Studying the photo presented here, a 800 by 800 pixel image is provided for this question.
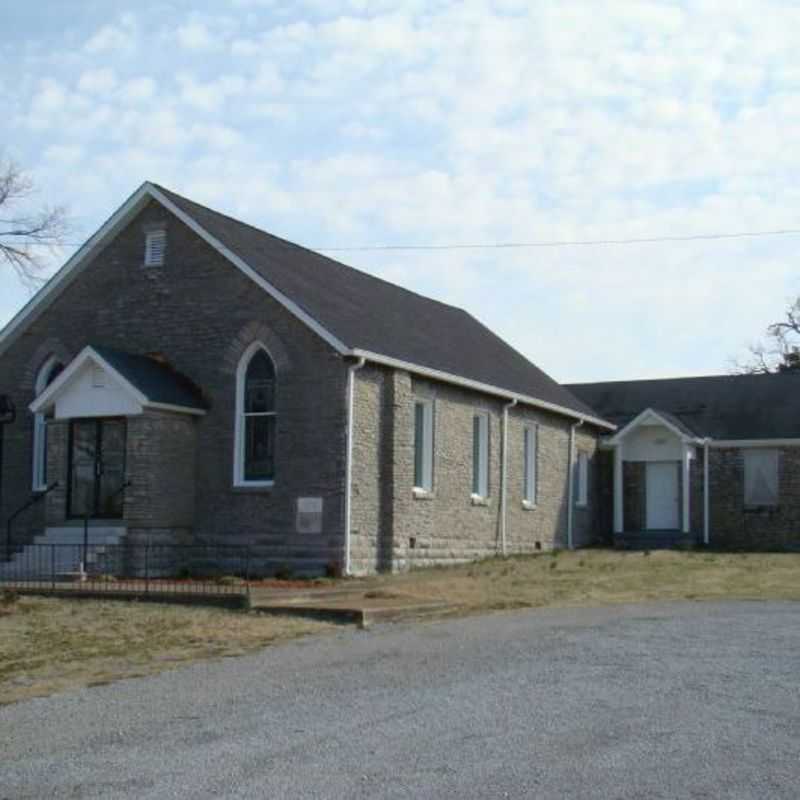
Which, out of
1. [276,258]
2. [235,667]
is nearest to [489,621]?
[235,667]

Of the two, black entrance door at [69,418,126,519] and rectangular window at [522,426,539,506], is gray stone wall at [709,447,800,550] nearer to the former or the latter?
rectangular window at [522,426,539,506]

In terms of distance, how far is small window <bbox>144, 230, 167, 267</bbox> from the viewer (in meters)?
26.9

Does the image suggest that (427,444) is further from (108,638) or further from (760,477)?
(108,638)

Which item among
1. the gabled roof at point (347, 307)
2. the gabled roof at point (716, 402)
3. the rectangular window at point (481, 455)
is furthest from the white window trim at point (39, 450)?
the gabled roof at point (716, 402)

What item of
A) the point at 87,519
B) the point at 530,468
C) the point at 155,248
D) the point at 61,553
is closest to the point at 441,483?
the point at 530,468

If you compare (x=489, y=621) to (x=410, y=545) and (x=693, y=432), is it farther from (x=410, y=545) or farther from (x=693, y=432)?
(x=693, y=432)

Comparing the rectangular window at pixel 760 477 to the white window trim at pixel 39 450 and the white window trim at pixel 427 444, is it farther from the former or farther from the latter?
the white window trim at pixel 39 450

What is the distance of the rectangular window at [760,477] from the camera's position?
3528 centimetres

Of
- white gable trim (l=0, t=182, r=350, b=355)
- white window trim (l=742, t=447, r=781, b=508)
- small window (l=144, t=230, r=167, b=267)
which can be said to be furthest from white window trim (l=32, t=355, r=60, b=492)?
white window trim (l=742, t=447, r=781, b=508)

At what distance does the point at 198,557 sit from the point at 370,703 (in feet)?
47.8

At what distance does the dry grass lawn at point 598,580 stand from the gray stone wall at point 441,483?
66 centimetres

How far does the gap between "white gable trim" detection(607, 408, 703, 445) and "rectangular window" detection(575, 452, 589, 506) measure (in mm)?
882

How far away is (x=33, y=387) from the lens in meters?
28.2

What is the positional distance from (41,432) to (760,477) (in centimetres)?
1859
